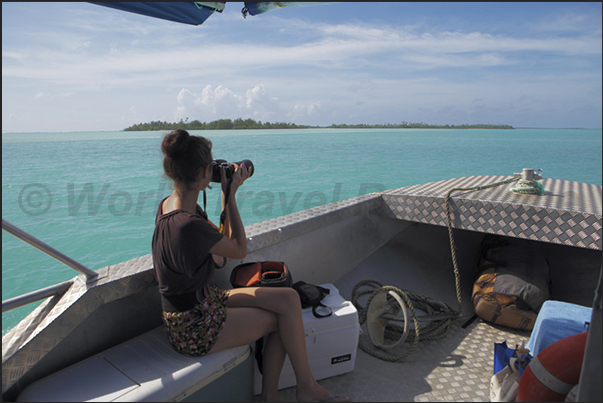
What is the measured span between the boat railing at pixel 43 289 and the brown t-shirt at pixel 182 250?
30 cm

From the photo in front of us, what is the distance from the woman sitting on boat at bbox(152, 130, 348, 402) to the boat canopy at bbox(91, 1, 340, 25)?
22.1 inches

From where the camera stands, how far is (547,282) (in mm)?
2648

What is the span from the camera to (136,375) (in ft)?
4.58

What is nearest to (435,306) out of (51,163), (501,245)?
(501,245)

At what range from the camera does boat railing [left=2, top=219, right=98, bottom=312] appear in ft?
4.21

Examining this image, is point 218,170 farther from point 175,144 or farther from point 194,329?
point 194,329

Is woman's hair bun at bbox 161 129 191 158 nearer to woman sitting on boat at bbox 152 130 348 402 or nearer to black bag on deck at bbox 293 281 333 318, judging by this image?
woman sitting on boat at bbox 152 130 348 402

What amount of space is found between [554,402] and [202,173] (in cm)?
152

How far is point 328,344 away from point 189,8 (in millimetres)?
1718

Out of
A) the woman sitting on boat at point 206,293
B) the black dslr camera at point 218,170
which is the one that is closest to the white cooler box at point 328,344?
the woman sitting on boat at point 206,293

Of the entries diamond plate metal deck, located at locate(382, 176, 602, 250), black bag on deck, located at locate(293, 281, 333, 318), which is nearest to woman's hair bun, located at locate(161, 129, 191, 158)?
black bag on deck, located at locate(293, 281, 333, 318)

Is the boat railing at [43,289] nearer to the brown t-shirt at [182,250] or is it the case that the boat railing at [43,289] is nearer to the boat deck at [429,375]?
the brown t-shirt at [182,250]

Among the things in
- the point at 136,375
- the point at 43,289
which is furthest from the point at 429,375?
the point at 43,289

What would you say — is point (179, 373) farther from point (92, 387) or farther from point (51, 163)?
point (51, 163)
